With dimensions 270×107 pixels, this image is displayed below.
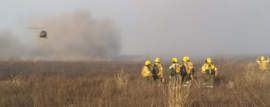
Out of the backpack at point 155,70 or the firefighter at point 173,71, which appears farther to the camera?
the backpack at point 155,70

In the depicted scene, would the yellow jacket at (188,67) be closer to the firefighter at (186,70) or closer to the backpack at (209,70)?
the firefighter at (186,70)

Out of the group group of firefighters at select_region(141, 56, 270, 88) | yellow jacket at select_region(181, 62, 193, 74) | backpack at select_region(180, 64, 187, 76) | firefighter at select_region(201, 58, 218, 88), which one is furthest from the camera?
yellow jacket at select_region(181, 62, 193, 74)

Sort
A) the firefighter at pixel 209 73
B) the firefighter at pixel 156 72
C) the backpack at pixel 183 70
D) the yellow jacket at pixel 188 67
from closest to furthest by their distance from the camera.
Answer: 1. the firefighter at pixel 209 73
2. the backpack at pixel 183 70
3. the yellow jacket at pixel 188 67
4. the firefighter at pixel 156 72

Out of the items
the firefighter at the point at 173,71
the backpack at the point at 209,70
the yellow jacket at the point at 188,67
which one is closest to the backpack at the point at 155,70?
the firefighter at the point at 173,71

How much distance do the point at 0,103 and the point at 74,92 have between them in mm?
3530

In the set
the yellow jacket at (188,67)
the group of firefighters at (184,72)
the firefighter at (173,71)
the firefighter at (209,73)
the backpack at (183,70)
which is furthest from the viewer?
the yellow jacket at (188,67)

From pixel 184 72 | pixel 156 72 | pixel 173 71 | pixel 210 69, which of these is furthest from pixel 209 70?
pixel 156 72

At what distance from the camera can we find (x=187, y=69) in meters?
13.0

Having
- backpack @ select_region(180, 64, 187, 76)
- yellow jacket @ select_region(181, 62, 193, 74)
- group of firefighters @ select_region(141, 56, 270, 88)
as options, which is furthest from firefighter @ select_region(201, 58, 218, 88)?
backpack @ select_region(180, 64, 187, 76)

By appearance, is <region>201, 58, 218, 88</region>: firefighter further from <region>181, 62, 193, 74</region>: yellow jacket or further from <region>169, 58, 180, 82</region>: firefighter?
<region>169, 58, 180, 82</region>: firefighter

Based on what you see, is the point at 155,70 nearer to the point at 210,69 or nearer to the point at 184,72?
the point at 184,72

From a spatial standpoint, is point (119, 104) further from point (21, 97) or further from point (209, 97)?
point (21, 97)

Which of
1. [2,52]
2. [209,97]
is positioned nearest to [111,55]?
[2,52]

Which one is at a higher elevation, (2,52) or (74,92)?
(2,52)
